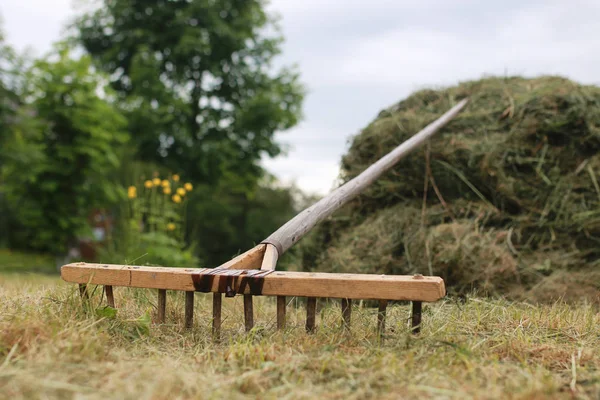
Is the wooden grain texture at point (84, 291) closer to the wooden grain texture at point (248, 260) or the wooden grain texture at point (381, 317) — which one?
the wooden grain texture at point (248, 260)

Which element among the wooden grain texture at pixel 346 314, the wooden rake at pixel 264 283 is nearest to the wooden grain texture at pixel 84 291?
the wooden rake at pixel 264 283

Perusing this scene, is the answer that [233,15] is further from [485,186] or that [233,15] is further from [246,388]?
[246,388]

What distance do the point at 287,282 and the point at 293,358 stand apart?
0.95 ft

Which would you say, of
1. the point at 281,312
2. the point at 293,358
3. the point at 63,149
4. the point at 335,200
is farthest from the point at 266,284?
the point at 63,149

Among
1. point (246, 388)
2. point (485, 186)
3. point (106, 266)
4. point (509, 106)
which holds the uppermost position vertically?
point (509, 106)

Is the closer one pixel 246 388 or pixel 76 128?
pixel 246 388

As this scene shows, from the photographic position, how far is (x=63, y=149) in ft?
38.0

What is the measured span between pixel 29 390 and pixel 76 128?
11206 millimetres

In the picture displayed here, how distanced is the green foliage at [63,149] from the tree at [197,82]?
74.5 inches

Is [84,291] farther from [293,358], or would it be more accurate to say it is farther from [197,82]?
[197,82]

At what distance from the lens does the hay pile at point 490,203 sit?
3850 millimetres

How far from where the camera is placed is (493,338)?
6.91ft

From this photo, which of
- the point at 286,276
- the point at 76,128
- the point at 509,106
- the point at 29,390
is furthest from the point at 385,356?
the point at 76,128

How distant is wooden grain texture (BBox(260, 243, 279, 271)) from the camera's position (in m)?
2.32
